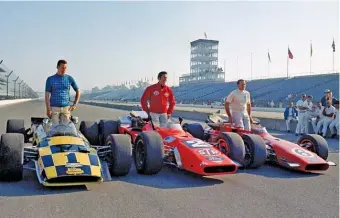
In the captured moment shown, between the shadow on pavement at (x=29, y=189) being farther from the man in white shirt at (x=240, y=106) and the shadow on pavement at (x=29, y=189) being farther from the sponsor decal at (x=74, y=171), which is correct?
the man in white shirt at (x=240, y=106)

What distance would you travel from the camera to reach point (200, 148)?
7.04 meters

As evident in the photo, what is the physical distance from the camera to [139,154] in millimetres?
7574

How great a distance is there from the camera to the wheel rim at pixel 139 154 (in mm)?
7364

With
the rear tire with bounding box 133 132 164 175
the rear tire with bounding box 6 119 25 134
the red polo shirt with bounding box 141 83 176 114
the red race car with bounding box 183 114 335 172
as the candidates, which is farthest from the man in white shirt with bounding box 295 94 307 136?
the rear tire with bounding box 6 119 25 134

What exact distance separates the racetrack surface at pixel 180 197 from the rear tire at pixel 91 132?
314 centimetres

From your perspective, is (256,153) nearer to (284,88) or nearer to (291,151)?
(291,151)

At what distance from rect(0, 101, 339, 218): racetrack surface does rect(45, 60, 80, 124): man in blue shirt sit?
1.58 m

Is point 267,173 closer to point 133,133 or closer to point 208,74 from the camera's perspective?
point 133,133

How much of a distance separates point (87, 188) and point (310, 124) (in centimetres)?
1233

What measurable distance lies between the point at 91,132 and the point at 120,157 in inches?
141

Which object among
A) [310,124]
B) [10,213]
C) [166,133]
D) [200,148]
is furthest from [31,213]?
[310,124]

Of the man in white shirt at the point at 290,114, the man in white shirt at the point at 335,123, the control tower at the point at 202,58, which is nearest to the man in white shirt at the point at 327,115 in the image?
the man in white shirt at the point at 335,123

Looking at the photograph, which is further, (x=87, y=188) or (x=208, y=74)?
(x=208, y=74)

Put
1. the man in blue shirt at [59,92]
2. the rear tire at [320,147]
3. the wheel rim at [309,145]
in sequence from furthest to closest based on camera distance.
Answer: the wheel rim at [309,145], the rear tire at [320,147], the man in blue shirt at [59,92]
